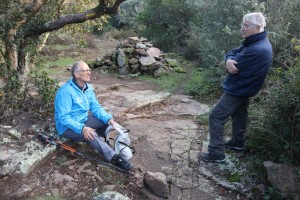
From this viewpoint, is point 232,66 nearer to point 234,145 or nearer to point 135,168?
point 234,145

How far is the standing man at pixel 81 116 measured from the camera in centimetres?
440

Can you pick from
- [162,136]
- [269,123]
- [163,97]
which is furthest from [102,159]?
[163,97]

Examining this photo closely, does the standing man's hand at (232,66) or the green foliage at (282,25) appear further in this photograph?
the green foliage at (282,25)

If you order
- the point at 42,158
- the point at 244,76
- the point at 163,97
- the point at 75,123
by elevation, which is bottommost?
the point at 163,97

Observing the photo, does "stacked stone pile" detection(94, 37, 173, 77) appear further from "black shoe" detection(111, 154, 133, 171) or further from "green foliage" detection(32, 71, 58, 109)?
"black shoe" detection(111, 154, 133, 171)

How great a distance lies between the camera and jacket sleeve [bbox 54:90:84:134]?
14.6 feet

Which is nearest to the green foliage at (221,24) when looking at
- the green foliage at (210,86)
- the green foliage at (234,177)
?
the green foliage at (210,86)

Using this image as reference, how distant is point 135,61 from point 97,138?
6.94m

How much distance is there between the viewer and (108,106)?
7020 mm

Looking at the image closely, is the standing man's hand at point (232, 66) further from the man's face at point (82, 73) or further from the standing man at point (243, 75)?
the man's face at point (82, 73)

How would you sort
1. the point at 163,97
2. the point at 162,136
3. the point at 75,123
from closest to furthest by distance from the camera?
the point at 75,123 < the point at 162,136 < the point at 163,97

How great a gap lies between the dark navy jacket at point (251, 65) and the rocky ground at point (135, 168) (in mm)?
1125

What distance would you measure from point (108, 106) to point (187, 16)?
413 inches

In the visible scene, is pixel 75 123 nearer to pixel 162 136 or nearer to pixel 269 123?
pixel 162 136
